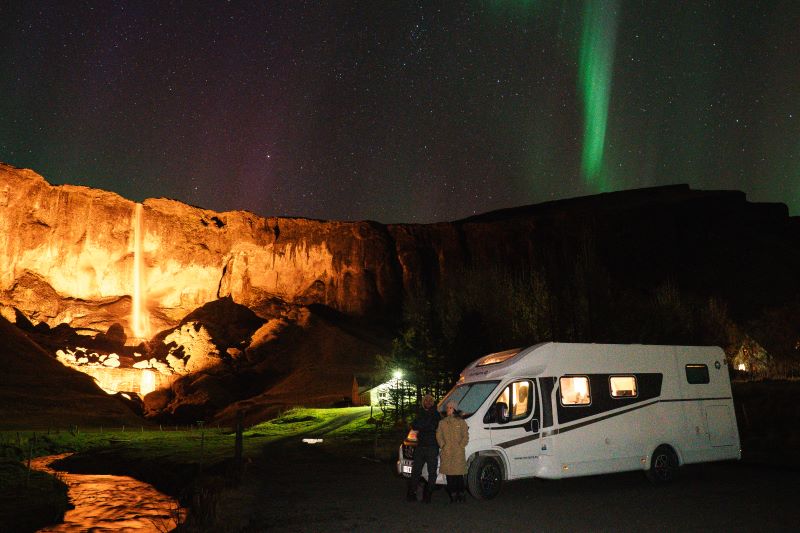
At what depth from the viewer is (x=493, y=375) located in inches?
564

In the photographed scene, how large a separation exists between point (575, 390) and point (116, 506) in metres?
16.7

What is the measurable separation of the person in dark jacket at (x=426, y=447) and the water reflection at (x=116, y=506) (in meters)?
5.54

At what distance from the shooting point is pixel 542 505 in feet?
40.7

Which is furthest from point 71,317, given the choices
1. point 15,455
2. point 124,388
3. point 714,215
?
point 714,215

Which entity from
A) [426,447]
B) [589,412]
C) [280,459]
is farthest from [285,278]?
[426,447]

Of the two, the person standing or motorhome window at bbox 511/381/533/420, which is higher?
motorhome window at bbox 511/381/533/420

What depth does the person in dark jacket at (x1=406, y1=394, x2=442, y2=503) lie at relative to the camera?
41.0 feet

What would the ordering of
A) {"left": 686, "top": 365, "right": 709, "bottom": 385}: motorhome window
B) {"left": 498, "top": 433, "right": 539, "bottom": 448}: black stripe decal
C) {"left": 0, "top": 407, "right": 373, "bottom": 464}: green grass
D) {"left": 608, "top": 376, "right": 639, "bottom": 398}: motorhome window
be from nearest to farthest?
{"left": 498, "top": 433, "right": 539, "bottom": 448}: black stripe decal → {"left": 608, "top": 376, "right": 639, "bottom": 398}: motorhome window → {"left": 686, "top": 365, "right": 709, "bottom": 385}: motorhome window → {"left": 0, "top": 407, "right": 373, "bottom": 464}: green grass

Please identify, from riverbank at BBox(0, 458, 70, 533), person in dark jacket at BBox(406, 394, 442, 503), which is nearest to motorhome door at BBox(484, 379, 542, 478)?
person in dark jacket at BBox(406, 394, 442, 503)

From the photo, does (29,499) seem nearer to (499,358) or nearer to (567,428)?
(499,358)

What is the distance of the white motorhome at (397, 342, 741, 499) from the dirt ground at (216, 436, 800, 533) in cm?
66

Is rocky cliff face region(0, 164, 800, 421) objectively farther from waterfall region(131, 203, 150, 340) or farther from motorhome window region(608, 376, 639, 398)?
motorhome window region(608, 376, 639, 398)

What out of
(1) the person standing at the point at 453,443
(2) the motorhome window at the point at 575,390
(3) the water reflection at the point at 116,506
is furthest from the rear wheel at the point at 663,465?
(3) the water reflection at the point at 116,506

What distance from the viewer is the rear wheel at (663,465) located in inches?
598
